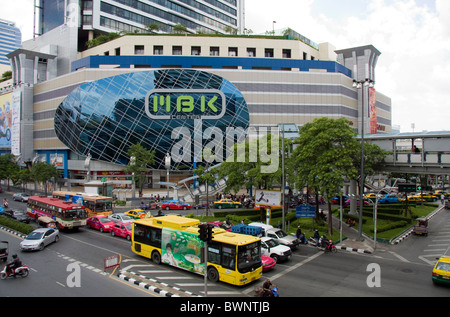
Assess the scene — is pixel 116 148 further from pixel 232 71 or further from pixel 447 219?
pixel 447 219

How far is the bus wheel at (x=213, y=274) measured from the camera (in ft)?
51.9

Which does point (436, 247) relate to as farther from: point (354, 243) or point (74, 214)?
point (74, 214)

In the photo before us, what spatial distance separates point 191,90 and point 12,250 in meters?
42.5

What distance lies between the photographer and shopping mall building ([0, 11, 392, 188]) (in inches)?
2270

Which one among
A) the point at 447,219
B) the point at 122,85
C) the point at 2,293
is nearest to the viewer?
the point at 2,293

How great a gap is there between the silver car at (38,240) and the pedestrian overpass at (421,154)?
2721 centimetres

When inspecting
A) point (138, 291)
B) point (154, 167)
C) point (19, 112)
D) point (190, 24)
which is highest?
point (190, 24)

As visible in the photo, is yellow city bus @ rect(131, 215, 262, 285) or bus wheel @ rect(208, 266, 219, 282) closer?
yellow city bus @ rect(131, 215, 262, 285)

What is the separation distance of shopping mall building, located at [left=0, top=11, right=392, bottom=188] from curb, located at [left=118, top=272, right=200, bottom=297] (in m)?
41.5

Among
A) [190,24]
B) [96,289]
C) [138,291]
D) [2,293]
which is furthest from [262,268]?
[190,24]

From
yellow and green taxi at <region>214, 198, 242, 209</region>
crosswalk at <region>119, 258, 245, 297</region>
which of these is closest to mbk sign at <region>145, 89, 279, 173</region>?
yellow and green taxi at <region>214, 198, 242, 209</region>

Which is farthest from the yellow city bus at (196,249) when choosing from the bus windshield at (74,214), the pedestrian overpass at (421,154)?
the pedestrian overpass at (421,154)

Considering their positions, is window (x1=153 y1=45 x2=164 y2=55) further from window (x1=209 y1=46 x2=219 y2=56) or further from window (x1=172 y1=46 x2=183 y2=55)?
window (x1=209 y1=46 x2=219 y2=56)

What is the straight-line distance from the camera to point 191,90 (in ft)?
193
